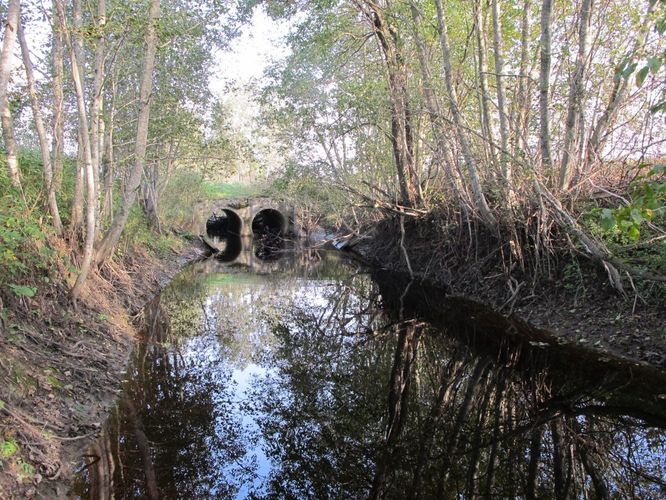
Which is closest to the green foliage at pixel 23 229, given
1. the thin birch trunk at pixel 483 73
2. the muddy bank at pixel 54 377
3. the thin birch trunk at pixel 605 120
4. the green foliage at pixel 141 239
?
the muddy bank at pixel 54 377

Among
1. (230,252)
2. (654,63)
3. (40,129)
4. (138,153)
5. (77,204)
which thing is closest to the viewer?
(654,63)

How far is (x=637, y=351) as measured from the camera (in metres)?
6.67

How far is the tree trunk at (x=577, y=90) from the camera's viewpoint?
786 centimetres

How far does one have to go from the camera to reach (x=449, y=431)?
5.31m

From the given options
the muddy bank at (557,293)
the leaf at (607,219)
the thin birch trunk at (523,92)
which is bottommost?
the muddy bank at (557,293)

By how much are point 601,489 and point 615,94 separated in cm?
729

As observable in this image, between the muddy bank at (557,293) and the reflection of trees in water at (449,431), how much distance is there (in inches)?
50.0

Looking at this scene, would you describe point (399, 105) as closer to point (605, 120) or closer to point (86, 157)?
point (605, 120)

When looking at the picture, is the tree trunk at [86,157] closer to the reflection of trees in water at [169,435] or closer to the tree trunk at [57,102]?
the tree trunk at [57,102]

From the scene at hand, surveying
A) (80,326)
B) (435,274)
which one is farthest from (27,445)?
(435,274)

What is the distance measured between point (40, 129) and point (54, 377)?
162 inches

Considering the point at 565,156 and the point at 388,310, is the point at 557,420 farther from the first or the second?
the point at 388,310

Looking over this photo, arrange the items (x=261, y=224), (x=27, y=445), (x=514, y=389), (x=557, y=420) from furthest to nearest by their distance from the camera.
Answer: (x=261, y=224)
(x=514, y=389)
(x=557, y=420)
(x=27, y=445)

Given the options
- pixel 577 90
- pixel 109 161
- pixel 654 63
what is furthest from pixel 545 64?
pixel 109 161
